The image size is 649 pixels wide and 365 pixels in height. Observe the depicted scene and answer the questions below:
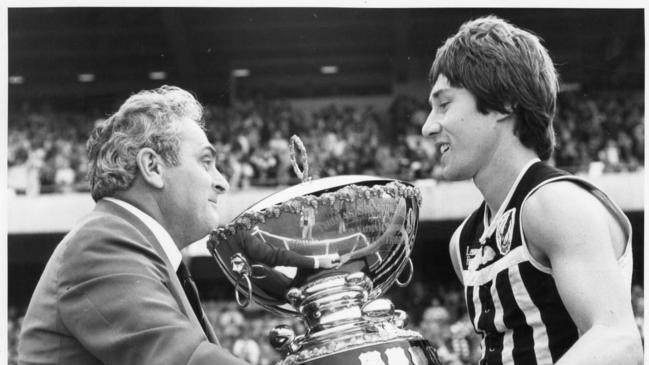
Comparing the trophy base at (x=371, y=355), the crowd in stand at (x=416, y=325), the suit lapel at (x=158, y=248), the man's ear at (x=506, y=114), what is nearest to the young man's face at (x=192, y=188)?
the suit lapel at (x=158, y=248)

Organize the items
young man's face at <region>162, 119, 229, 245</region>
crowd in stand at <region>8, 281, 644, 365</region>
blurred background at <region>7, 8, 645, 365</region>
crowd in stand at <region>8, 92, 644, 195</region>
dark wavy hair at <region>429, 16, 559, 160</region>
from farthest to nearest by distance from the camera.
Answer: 1. crowd in stand at <region>8, 92, 644, 195</region>
2. blurred background at <region>7, 8, 645, 365</region>
3. crowd in stand at <region>8, 281, 644, 365</region>
4. young man's face at <region>162, 119, 229, 245</region>
5. dark wavy hair at <region>429, 16, 559, 160</region>

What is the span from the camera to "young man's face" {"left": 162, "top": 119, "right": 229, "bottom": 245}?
189 cm

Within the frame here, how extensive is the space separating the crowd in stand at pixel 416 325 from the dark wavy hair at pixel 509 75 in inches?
260

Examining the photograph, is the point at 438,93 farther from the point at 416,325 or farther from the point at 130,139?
the point at 416,325

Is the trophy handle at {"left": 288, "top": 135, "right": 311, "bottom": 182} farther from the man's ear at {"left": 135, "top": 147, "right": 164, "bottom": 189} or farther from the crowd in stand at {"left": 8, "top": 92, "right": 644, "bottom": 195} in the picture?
the crowd in stand at {"left": 8, "top": 92, "right": 644, "bottom": 195}

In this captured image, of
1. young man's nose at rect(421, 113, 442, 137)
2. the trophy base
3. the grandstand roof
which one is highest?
the grandstand roof

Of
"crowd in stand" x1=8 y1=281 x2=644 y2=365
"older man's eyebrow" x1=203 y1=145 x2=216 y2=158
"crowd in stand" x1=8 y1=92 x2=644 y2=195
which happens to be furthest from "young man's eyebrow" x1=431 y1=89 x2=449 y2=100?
"crowd in stand" x1=8 y1=92 x2=644 y2=195

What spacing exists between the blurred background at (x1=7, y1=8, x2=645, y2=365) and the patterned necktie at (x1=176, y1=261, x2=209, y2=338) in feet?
26.3

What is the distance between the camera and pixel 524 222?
1615mm

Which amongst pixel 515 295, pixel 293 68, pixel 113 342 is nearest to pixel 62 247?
pixel 113 342

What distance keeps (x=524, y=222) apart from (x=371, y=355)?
1.20 feet

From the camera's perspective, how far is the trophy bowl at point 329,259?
5.61 feet

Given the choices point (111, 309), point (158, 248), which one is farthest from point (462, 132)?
point (111, 309)

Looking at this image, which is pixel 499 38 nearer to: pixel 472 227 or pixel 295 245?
pixel 472 227
